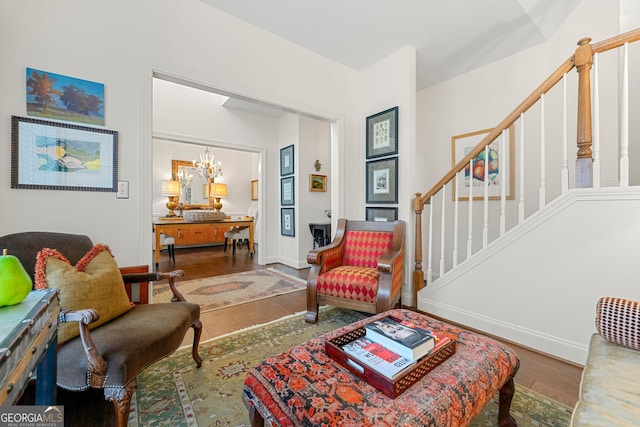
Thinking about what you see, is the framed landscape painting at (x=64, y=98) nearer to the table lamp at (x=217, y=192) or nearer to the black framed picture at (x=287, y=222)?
the black framed picture at (x=287, y=222)

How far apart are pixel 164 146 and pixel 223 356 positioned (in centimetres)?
612

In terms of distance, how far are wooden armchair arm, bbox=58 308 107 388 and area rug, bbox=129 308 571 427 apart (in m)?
0.36

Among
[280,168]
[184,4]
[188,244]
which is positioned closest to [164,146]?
[188,244]

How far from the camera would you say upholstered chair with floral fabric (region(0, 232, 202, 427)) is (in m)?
1.07

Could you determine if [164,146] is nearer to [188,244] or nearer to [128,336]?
[188,244]

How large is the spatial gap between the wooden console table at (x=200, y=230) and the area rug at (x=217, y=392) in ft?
10.6

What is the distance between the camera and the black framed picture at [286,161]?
15.3 feet

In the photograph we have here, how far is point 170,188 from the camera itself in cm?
606

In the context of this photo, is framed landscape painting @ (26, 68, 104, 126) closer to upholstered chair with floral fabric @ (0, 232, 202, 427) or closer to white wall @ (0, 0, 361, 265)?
white wall @ (0, 0, 361, 265)

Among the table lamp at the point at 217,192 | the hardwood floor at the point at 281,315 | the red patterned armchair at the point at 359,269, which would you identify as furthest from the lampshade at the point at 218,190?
the red patterned armchair at the point at 359,269

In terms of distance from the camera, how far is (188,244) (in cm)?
624

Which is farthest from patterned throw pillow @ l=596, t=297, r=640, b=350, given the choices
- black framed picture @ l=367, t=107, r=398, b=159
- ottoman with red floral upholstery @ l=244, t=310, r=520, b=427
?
black framed picture @ l=367, t=107, r=398, b=159

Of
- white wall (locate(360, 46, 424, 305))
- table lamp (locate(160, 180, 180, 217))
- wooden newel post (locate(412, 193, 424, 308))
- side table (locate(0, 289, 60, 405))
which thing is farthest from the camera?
table lamp (locate(160, 180, 180, 217))

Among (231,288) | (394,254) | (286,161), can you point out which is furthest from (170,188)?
(394,254)
